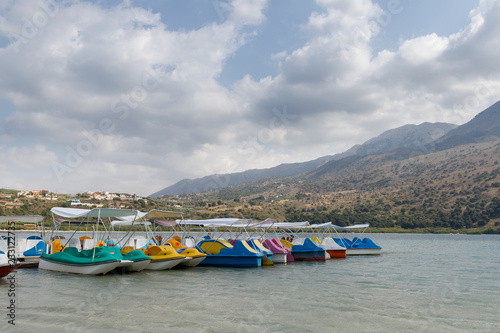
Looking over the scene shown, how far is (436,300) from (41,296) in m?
15.0

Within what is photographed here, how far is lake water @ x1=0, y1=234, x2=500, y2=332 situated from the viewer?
1060 cm

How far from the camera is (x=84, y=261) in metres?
19.8

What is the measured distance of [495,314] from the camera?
12.9 meters

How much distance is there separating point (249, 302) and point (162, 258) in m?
9.69

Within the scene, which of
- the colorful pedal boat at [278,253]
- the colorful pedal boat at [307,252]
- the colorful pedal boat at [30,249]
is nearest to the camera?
the colorful pedal boat at [30,249]

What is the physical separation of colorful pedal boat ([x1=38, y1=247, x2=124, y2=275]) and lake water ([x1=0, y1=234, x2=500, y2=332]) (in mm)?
519

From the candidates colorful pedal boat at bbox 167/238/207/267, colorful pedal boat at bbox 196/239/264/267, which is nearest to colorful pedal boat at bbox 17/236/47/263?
colorful pedal boat at bbox 167/238/207/267

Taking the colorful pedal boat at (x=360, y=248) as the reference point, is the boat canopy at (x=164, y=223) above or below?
above

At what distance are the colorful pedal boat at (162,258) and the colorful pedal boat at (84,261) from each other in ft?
8.94

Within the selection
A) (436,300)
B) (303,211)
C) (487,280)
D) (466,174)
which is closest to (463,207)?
(466,174)

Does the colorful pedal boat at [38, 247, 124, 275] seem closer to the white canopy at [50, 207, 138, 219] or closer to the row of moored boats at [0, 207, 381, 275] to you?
the row of moored boats at [0, 207, 381, 275]

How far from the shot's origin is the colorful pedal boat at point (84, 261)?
1928 centimetres

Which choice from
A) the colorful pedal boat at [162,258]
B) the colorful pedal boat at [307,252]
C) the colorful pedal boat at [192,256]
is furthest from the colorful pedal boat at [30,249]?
the colorful pedal boat at [307,252]

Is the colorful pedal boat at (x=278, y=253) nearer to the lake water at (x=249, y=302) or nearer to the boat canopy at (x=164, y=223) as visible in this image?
the lake water at (x=249, y=302)
